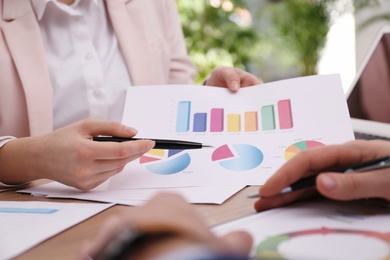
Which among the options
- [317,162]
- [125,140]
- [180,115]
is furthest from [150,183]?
[317,162]

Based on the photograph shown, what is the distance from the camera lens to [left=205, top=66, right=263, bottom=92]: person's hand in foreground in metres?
0.99

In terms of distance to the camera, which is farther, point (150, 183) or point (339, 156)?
point (150, 183)

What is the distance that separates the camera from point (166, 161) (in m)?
0.83

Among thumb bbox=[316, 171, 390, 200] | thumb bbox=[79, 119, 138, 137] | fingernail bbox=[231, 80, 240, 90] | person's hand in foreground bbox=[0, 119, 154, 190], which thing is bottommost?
thumb bbox=[316, 171, 390, 200]

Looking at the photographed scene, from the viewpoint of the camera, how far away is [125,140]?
0.76m

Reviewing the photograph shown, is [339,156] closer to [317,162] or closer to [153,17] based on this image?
[317,162]

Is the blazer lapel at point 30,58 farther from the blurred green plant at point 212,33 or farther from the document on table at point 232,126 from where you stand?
the blurred green plant at point 212,33

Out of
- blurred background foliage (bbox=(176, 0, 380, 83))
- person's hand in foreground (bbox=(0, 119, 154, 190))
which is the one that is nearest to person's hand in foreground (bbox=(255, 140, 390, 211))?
person's hand in foreground (bbox=(0, 119, 154, 190))

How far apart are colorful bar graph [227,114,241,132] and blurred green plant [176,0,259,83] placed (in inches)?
101

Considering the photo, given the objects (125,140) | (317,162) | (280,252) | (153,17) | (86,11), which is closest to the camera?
(280,252)

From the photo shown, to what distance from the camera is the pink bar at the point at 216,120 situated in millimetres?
875

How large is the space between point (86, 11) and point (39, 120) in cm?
30

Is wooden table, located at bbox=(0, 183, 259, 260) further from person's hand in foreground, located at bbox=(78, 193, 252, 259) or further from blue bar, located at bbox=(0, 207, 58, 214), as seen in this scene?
person's hand in foreground, located at bbox=(78, 193, 252, 259)

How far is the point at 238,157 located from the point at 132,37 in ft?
1.93
